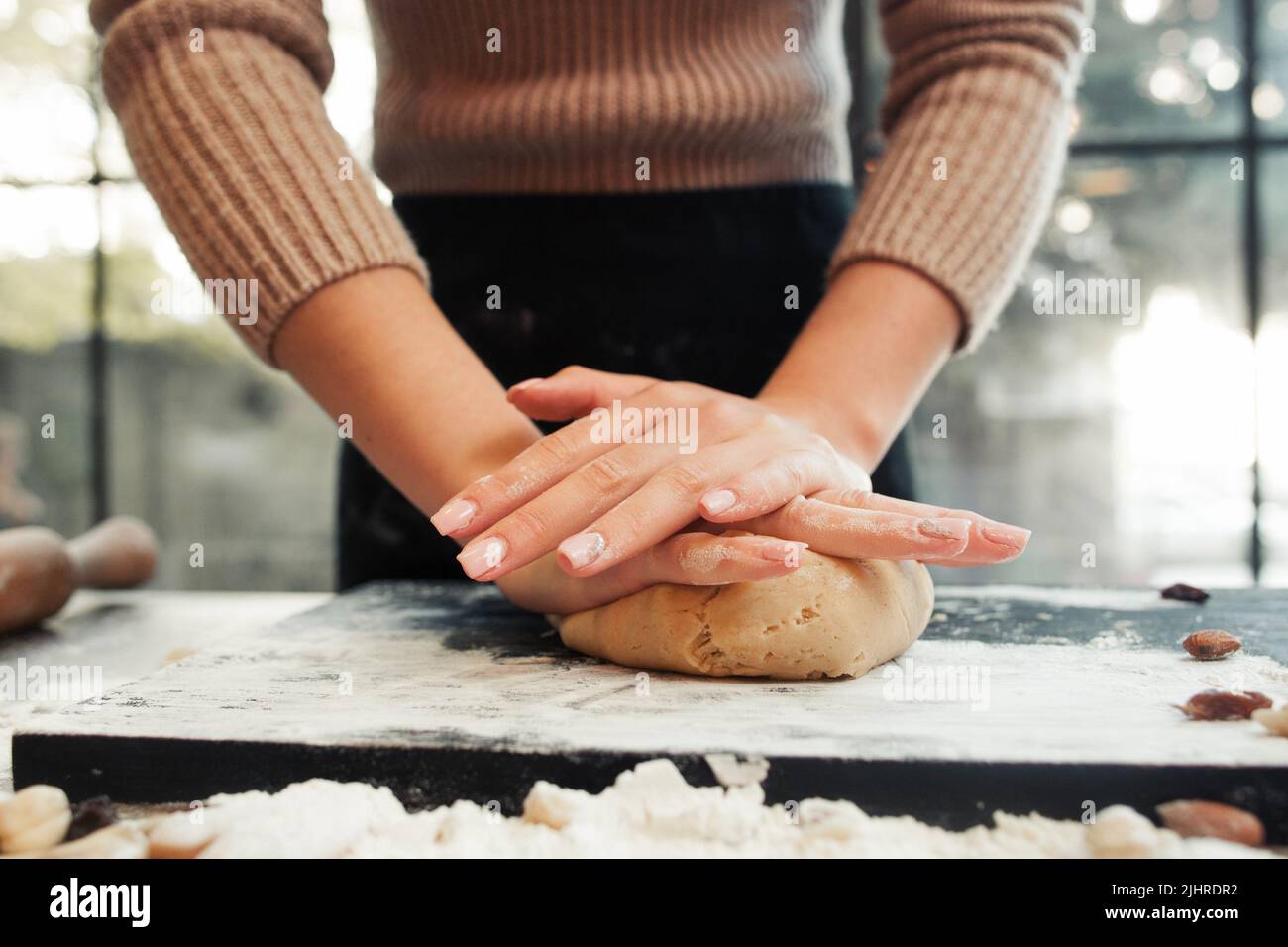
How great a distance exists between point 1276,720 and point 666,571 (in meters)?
0.46

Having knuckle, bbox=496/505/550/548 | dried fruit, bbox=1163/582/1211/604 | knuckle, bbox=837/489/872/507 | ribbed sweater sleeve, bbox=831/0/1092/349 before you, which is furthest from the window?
knuckle, bbox=496/505/550/548

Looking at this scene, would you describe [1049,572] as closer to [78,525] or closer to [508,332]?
[508,332]

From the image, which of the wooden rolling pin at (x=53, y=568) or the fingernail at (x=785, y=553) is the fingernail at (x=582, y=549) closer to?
Result: the fingernail at (x=785, y=553)

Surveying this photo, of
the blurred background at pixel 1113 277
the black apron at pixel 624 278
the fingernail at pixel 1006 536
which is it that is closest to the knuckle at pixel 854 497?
the fingernail at pixel 1006 536

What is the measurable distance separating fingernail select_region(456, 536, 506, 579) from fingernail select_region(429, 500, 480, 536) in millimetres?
35

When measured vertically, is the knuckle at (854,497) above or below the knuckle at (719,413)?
below

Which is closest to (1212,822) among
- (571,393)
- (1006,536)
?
(1006,536)

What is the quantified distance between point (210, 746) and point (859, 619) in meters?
0.52

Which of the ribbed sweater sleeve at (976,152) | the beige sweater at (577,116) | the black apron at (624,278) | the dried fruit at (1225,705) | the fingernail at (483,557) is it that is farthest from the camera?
the black apron at (624,278)

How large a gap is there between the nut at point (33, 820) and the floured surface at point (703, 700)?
0.06 metres

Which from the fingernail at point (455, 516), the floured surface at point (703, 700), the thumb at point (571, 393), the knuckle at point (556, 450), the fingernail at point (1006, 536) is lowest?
the floured surface at point (703, 700)

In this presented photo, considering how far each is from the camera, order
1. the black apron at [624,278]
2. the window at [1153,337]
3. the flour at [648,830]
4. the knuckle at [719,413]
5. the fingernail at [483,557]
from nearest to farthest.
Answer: the flour at [648,830] → the fingernail at [483,557] → the knuckle at [719,413] → the black apron at [624,278] → the window at [1153,337]

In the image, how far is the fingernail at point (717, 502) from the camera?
0.84 m

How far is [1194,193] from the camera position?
2.77 metres
